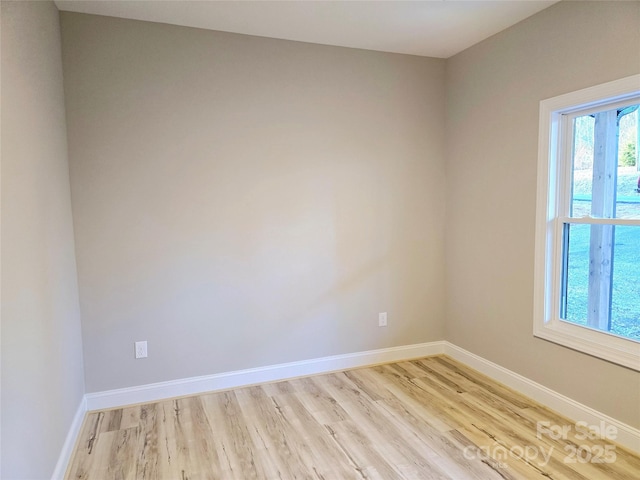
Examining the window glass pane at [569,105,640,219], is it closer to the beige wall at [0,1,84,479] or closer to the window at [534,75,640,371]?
the window at [534,75,640,371]

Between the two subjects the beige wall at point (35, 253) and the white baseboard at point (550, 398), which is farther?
the white baseboard at point (550, 398)

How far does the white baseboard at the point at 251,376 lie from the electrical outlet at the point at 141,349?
0.22 meters

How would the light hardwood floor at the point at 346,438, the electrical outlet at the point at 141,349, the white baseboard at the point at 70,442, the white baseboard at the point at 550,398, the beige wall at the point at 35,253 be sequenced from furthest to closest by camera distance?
the electrical outlet at the point at 141,349 < the white baseboard at the point at 550,398 < the light hardwood floor at the point at 346,438 < the white baseboard at the point at 70,442 < the beige wall at the point at 35,253

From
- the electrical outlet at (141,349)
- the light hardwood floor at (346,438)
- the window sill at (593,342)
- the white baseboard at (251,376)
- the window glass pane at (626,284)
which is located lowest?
the light hardwood floor at (346,438)

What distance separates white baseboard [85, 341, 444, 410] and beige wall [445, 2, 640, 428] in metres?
0.49

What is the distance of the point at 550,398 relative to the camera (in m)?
2.72

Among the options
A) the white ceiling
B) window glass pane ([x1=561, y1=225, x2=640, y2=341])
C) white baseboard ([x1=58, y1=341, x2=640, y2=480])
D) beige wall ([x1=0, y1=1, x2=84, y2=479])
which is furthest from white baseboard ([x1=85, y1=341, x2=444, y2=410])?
the white ceiling

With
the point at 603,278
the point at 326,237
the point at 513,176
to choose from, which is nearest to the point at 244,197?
the point at 326,237

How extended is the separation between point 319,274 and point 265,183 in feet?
2.70

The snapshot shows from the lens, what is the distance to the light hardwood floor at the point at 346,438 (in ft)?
7.01

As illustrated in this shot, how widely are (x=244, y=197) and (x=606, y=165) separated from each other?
2314mm

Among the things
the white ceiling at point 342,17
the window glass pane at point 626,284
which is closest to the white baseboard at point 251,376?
the window glass pane at point 626,284

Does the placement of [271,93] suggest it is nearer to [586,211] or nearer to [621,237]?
[586,211]

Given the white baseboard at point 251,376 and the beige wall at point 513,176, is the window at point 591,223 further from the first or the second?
the white baseboard at point 251,376
